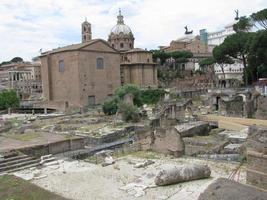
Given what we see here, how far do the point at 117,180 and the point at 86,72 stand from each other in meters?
35.2

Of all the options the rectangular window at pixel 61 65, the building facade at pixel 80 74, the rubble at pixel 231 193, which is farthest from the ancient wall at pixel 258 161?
the rectangular window at pixel 61 65

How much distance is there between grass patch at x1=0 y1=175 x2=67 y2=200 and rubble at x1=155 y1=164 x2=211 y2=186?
3311 mm

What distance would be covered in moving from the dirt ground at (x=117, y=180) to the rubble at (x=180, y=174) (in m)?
0.19

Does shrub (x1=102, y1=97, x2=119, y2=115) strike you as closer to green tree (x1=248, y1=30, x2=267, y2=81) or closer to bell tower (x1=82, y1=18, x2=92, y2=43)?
green tree (x1=248, y1=30, x2=267, y2=81)

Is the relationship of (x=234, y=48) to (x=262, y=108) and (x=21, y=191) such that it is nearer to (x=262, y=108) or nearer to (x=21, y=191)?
(x=262, y=108)

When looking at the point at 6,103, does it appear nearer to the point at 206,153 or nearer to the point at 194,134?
the point at 194,134

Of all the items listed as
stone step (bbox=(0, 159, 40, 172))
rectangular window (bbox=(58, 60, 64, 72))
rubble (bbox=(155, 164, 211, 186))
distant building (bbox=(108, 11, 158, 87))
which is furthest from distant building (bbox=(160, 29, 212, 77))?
rubble (bbox=(155, 164, 211, 186))

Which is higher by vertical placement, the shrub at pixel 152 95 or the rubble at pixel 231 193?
the shrub at pixel 152 95

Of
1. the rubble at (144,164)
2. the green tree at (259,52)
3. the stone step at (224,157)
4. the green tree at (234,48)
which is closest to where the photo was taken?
the rubble at (144,164)

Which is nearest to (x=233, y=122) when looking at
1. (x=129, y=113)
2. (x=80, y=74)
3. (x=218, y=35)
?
(x=129, y=113)

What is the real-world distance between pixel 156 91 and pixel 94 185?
117 feet

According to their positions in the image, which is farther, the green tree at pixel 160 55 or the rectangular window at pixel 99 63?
the green tree at pixel 160 55

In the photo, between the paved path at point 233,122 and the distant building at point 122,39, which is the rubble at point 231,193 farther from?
the distant building at point 122,39

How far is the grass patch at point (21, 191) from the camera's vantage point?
1155 cm
